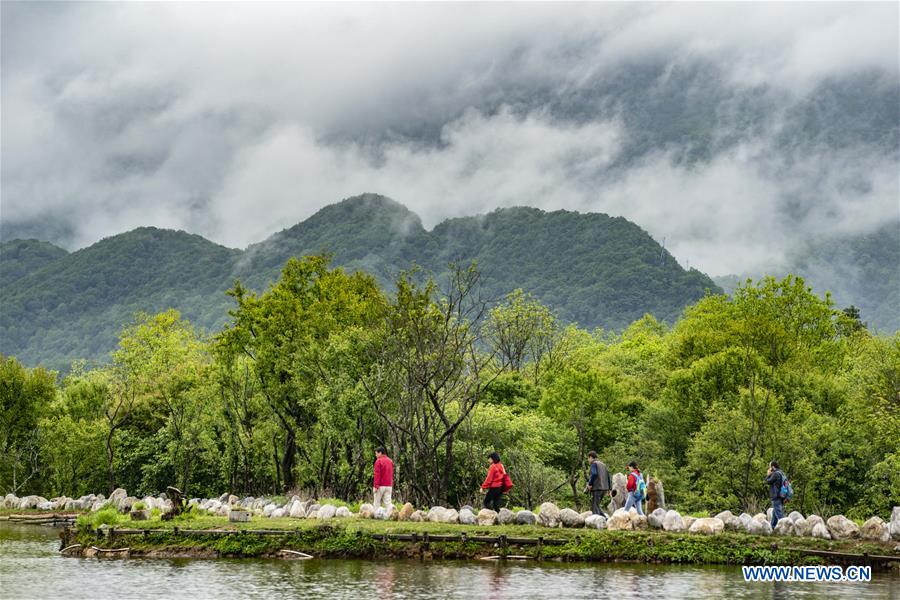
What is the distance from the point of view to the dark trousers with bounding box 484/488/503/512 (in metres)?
35.5

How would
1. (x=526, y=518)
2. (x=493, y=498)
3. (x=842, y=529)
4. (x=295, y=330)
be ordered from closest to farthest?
(x=842, y=529), (x=526, y=518), (x=493, y=498), (x=295, y=330)

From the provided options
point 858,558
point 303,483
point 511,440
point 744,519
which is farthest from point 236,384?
point 858,558

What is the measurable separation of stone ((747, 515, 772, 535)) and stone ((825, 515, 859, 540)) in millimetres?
1817

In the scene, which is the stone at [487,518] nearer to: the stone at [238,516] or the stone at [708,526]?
the stone at [708,526]

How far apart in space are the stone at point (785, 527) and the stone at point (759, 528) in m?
0.27

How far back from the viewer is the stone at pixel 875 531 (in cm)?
3030

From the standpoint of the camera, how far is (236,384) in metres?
60.3

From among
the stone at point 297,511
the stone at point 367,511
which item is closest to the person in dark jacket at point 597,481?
the stone at point 367,511

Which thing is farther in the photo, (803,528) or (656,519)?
(656,519)

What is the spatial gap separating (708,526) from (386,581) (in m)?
11.2

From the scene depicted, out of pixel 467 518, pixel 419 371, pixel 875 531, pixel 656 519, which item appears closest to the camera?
pixel 875 531

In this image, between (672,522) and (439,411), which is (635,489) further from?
(439,411)

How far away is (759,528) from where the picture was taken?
105 feet

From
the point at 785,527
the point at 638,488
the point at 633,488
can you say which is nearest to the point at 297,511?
the point at 633,488
